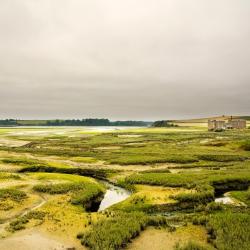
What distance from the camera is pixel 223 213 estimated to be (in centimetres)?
3038

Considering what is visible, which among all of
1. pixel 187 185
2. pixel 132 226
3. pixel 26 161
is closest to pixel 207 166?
pixel 187 185

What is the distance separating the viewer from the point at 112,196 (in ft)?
133

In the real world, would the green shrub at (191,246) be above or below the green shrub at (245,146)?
below

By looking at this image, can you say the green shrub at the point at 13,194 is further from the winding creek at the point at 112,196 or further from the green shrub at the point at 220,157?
the green shrub at the point at 220,157

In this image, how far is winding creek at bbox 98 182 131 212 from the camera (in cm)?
3694

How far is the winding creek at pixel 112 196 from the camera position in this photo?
36.9 metres

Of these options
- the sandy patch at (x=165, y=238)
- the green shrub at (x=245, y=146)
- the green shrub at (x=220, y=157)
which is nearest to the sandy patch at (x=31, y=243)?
the sandy patch at (x=165, y=238)

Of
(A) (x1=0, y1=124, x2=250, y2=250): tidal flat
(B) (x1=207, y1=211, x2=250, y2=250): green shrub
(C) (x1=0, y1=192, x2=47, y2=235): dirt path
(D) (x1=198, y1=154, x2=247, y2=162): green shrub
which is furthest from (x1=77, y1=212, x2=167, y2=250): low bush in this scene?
(D) (x1=198, y1=154, x2=247, y2=162): green shrub

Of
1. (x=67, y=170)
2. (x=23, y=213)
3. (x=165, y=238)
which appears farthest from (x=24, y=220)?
(x=67, y=170)

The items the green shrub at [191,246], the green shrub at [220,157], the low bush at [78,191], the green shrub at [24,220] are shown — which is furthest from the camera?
the green shrub at [220,157]

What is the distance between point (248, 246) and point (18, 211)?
19267 millimetres

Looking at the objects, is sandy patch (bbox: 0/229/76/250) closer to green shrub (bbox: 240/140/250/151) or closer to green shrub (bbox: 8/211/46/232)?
green shrub (bbox: 8/211/46/232)

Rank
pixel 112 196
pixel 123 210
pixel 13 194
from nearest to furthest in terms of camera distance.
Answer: pixel 123 210
pixel 13 194
pixel 112 196

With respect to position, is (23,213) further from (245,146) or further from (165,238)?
(245,146)
